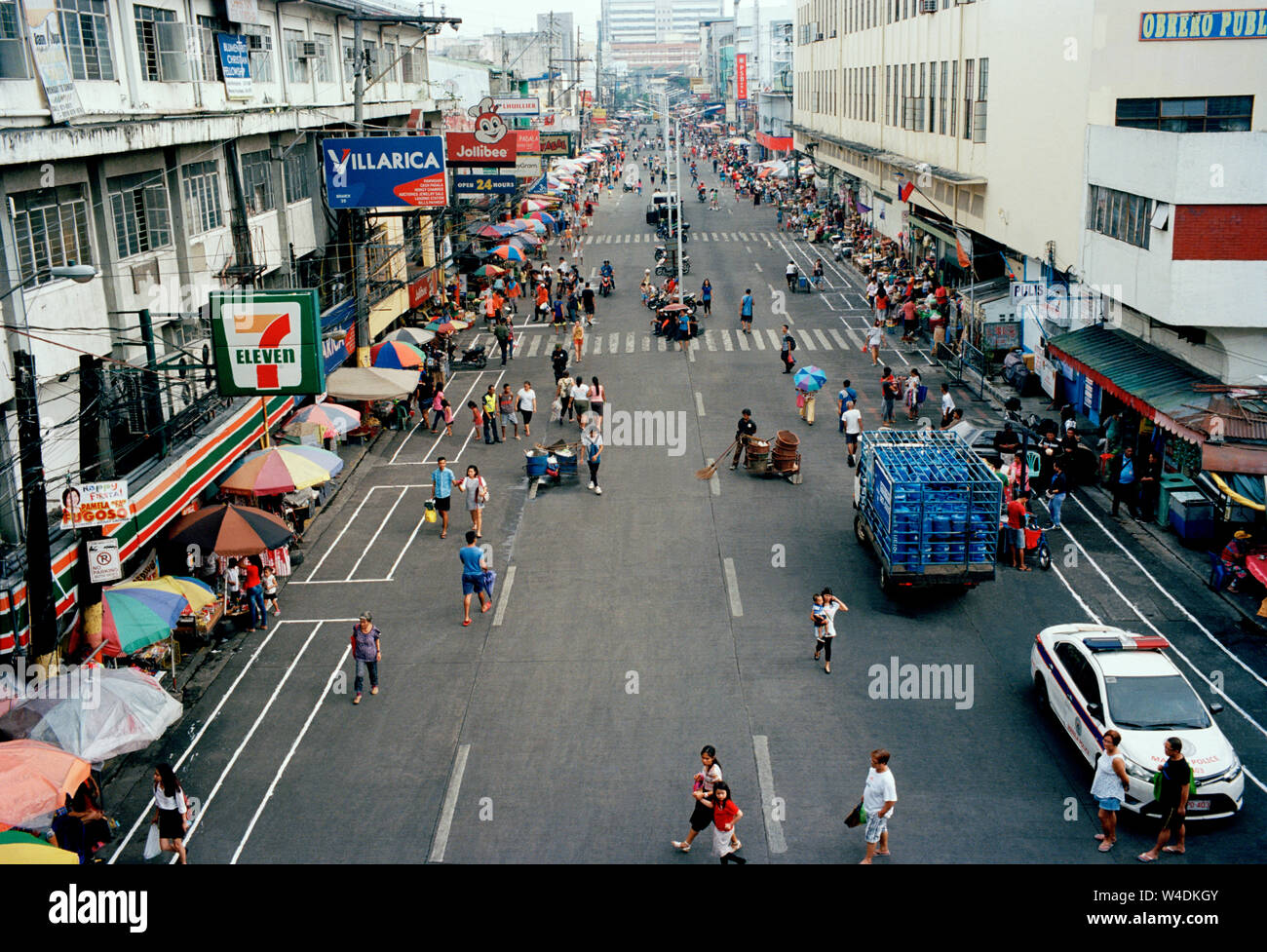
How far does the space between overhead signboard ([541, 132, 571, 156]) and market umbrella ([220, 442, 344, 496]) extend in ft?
166

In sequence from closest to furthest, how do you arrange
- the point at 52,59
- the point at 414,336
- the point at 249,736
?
the point at 249,736 < the point at 52,59 < the point at 414,336

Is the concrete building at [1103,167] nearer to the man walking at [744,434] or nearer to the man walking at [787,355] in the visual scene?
the man walking at [787,355]

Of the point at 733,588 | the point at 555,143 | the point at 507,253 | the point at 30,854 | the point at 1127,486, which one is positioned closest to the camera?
the point at 30,854

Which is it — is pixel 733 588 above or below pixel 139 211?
below

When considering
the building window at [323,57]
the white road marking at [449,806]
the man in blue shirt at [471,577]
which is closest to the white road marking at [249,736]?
the man in blue shirt at [471,577]

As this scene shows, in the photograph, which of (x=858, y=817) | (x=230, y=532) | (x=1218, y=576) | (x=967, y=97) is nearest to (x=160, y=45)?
(x=230, y=532)

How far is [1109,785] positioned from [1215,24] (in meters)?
21.8

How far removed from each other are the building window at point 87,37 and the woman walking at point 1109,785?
1975cm

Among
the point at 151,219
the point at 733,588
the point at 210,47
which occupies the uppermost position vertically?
the point at 210,47

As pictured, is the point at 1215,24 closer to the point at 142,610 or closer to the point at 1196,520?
the point at 1196,520

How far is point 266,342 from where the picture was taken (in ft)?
63.0
